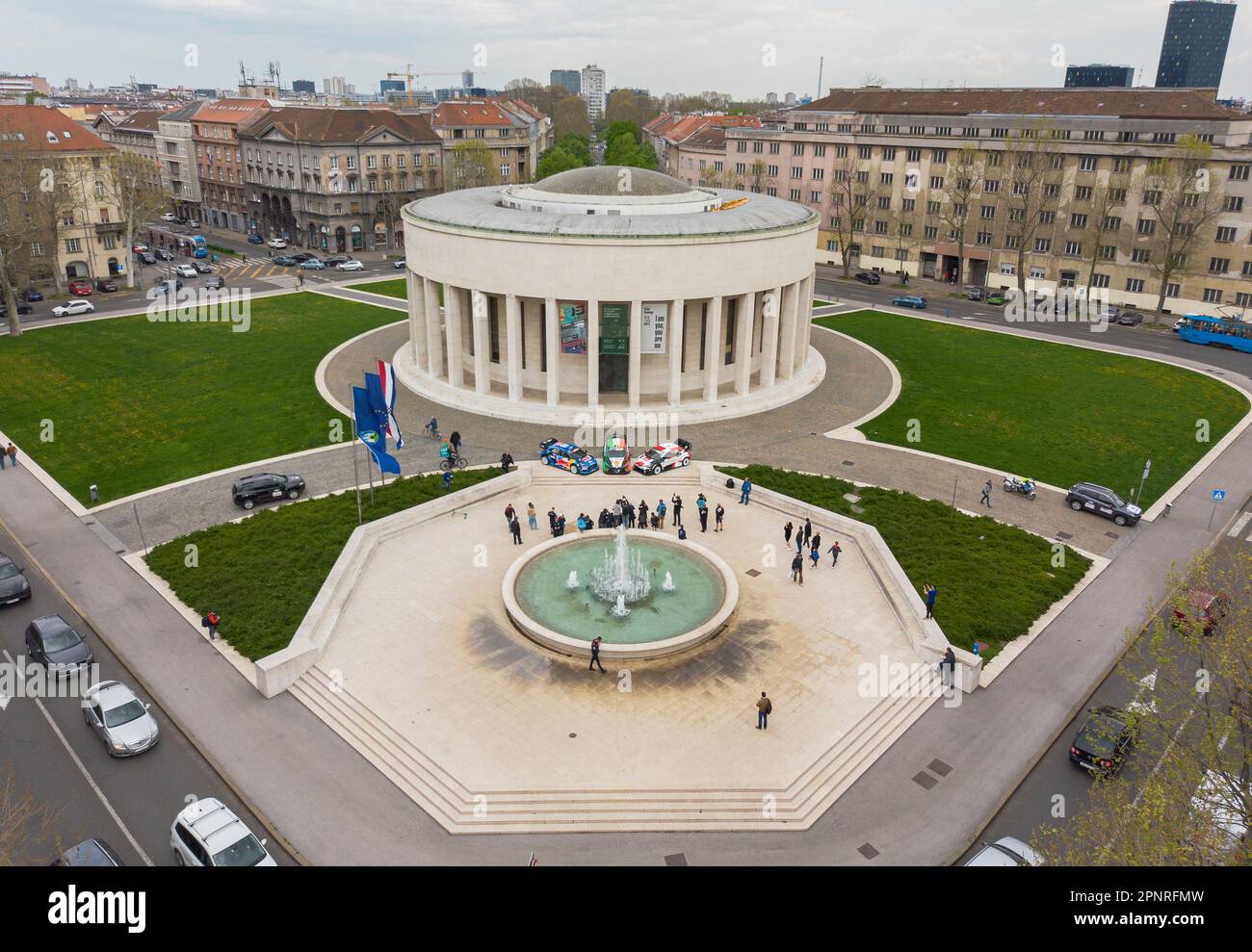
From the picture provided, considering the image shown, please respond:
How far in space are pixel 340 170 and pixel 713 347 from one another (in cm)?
A: 7538

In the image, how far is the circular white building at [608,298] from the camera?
5219 centimetres

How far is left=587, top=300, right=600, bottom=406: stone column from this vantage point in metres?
52.8

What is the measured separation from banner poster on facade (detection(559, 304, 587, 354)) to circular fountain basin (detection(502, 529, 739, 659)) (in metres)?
18.6

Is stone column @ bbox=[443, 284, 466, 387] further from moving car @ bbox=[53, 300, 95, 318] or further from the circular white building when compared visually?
moving car @ bbox=[53, 300, 95, 318]

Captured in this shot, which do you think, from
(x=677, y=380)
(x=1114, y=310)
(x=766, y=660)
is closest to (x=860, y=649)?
(x=766, y=660)

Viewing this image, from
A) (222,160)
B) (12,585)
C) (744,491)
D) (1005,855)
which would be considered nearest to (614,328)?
Result: (744,491)

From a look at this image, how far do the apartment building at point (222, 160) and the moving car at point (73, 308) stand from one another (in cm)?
4907

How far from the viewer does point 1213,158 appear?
260 feet

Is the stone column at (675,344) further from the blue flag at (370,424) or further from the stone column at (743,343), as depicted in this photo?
the blue flag at (370,424)

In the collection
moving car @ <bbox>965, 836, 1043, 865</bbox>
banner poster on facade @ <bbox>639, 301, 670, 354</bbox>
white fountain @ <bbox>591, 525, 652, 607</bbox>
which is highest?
banner poster on facade @ <bbox>639, 301, 670, 354</bbox>

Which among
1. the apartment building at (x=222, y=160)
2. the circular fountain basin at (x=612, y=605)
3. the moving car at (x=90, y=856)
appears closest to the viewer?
the moving car at (x=90, y=856)

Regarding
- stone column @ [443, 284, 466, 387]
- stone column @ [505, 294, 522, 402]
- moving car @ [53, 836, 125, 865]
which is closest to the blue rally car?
stone column @ [505, 294, 522, 402]

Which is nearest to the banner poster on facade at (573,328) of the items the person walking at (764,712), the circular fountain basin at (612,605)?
the circular fountain basin at (612,605)

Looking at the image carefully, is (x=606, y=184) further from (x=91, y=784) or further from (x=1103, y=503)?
(x=91, y=784)
